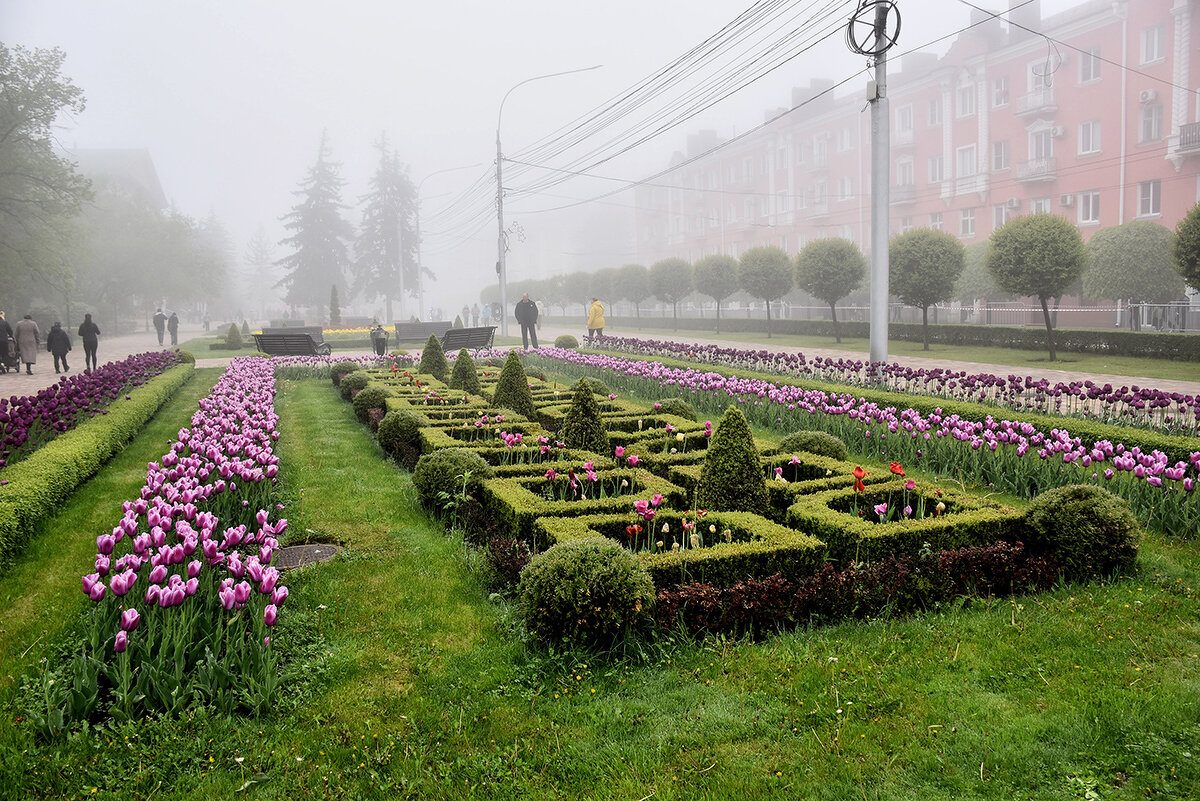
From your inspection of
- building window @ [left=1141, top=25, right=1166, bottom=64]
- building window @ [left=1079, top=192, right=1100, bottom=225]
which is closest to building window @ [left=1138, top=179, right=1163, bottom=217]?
building window @ [left=1079, top=192, right=1100, bottom=225]

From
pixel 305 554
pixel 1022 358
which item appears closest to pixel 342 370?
pixel 305 554

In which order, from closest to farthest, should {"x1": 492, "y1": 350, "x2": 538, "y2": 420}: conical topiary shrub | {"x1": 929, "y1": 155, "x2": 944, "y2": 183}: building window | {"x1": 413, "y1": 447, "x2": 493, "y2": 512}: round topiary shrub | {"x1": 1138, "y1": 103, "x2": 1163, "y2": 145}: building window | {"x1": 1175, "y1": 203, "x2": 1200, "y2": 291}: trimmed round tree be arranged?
{"x1": 413, "y1": 447, "x2": 493, "y2": 512}: round topiary shrub < {"x1": 492, "y1": 350, "x2": 538, "y2": 420}: conical topiary shrub < {"x1": 1175, "y1": 203, "x2": 1200, "y2": 291}: trimmed round tree < {"x1": 1138, "y1": 103, "x2": 1163, "y2": 145}: building window < {"x1": 929, "y1": 155, "x2": 944, "y2": 183}: building window

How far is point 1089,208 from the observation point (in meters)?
32.9

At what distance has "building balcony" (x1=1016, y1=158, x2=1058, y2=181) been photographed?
1340 inches

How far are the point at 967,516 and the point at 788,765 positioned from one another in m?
2.89

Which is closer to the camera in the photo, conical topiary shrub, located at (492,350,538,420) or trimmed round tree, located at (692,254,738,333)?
conical topiary shrub, located at (492,350,538,420)

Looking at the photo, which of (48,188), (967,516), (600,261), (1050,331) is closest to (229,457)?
(967,516)

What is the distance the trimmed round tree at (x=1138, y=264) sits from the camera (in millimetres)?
26406

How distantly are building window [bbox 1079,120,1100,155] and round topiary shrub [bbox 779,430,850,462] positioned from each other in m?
31.4

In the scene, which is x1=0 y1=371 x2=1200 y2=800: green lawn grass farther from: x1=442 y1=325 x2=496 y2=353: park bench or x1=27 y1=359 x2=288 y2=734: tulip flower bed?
x1=442 y1=325 x2=496 y2=353: park bench

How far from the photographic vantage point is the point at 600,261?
9994 cm

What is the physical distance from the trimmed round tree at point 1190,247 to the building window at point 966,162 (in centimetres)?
2372

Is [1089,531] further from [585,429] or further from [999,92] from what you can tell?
[999,92]

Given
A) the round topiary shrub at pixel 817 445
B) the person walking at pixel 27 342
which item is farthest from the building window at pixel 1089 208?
the person walking at pixel 27 342
